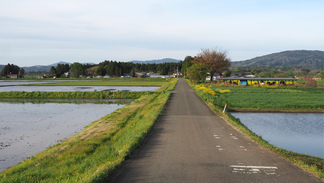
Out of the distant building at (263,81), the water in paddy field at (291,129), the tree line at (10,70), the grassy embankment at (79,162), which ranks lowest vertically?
the water in paddy field at (291,129)

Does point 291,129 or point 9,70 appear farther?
point 9,70

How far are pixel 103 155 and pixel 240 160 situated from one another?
6277 millimetres

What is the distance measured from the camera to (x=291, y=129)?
22.1 metres

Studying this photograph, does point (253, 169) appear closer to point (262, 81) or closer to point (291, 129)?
point (291, 129)

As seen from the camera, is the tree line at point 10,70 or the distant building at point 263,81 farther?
the tree line at point 10,70

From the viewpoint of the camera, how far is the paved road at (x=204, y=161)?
8602 mm

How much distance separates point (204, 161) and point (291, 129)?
Answer: 50.6 ft

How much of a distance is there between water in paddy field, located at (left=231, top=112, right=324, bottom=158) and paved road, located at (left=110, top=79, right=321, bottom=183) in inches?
182

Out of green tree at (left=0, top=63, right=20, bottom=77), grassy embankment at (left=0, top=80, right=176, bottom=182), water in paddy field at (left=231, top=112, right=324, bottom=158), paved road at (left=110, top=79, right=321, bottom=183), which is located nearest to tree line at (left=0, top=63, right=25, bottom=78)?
green tree at (left=0, top=63, right=20, bottom=77)

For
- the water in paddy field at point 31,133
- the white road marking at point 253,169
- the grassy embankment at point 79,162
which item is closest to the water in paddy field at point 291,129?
the white road marking at point 253,169

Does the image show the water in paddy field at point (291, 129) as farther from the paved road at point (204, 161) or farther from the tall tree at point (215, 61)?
the tall tree at point (215, 61)

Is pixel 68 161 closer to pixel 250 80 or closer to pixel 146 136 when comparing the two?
pixel 146 136

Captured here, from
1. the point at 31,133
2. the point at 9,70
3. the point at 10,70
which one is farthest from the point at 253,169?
the point at 10,70

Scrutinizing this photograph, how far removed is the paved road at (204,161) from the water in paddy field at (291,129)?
461 centimetres
